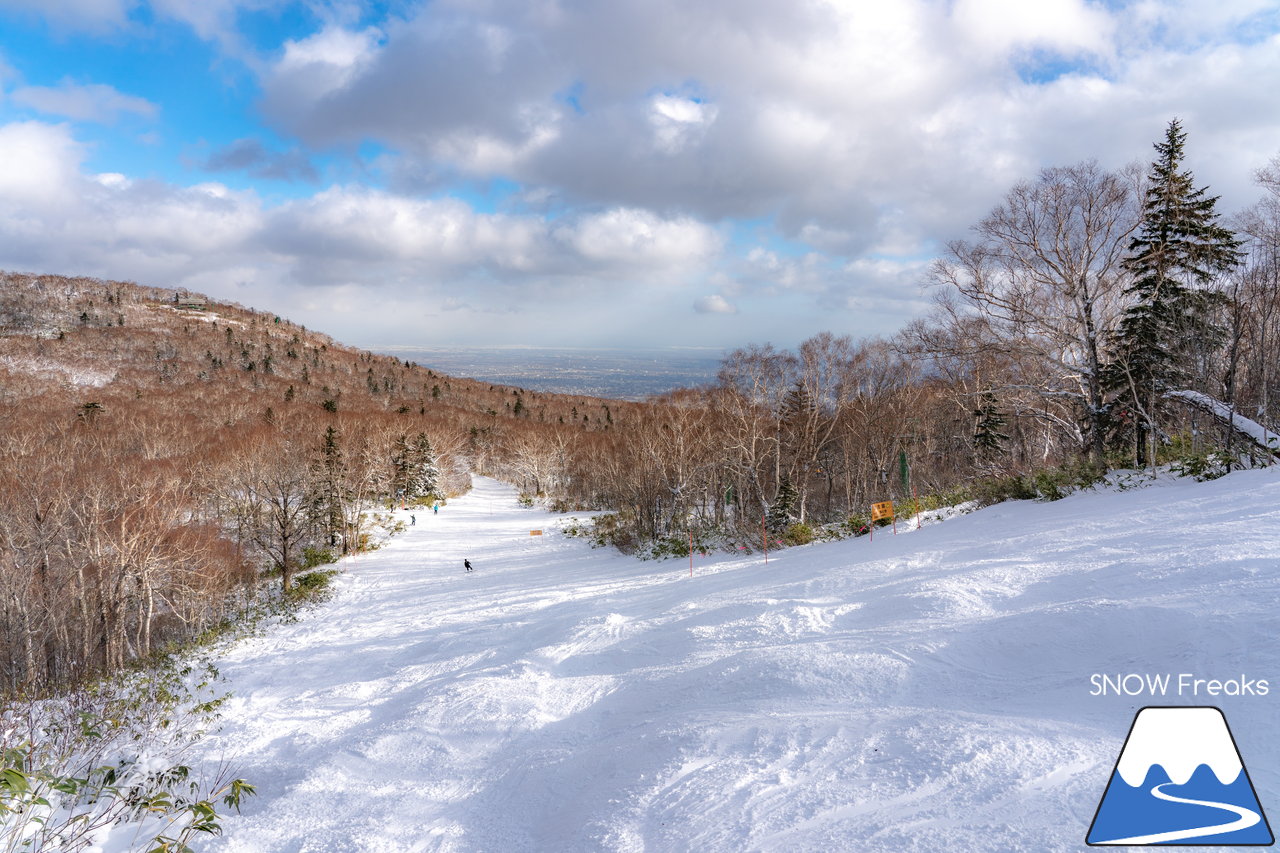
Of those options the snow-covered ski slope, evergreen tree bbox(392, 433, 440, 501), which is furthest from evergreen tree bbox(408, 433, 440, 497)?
the snow-covered ski slope

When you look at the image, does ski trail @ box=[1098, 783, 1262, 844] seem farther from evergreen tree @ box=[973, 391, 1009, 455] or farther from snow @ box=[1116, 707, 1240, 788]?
evergreen tree @ box=[973, 391, 1009, 455]

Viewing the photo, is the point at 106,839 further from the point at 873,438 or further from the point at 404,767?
the point at 873,438

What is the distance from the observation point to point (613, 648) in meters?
8.63

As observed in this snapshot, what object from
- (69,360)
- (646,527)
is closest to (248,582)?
(646,527)

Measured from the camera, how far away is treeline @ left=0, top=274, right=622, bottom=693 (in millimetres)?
20797

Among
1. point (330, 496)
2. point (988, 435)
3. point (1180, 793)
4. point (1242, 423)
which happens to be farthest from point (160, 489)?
point (988, 435)

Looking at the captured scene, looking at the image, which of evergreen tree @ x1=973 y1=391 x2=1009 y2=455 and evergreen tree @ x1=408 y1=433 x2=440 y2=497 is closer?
evergreen tree @ x1=973 y1=391 x2=1009 y2=455

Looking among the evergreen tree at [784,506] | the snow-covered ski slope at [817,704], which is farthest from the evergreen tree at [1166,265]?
the evergreen tree at [784,506]

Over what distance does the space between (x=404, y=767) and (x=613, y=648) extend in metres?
3.36

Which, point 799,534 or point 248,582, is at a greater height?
point 799,534

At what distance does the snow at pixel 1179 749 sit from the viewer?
2.98 meters

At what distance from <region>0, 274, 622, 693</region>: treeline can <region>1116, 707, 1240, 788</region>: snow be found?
759 inches

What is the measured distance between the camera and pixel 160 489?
82.3 ft

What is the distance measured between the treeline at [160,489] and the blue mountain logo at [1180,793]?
19.2m
